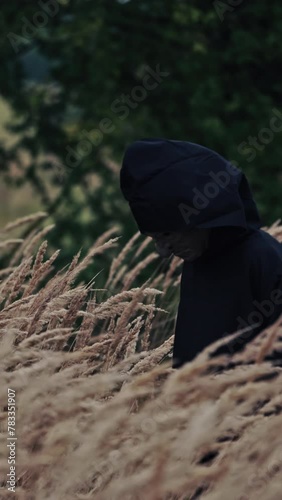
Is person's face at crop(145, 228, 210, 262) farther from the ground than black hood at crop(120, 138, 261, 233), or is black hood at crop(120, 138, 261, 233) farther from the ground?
black hood at crop(120, 138, 261, 233)

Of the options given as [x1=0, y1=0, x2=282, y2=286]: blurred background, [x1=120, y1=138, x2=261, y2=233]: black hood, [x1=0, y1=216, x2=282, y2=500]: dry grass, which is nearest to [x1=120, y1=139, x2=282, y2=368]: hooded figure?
[x1=120, y1=138, x2=261, y2=233]: black hood

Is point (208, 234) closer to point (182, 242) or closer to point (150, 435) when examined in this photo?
point (182, 242)

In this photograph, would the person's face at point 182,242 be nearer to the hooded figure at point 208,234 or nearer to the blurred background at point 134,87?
the hooded figure at point 208,234

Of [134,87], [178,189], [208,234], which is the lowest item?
[134,87]

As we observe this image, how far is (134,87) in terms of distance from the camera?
7.40 meters

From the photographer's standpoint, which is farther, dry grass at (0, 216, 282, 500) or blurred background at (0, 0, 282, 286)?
blurred background at (0, 0, 282, 286)

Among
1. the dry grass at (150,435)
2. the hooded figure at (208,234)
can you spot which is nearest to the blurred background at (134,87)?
the hooded figure at (208,234)

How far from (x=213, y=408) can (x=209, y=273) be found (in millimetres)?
1041

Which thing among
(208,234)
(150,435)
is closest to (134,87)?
(208,234)

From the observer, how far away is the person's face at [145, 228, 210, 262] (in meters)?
2.46

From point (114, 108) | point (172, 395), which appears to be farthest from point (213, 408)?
point (114, 108)

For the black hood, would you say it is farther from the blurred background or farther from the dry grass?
the blurred background

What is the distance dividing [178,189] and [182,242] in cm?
16

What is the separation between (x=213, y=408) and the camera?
1.53 meters
